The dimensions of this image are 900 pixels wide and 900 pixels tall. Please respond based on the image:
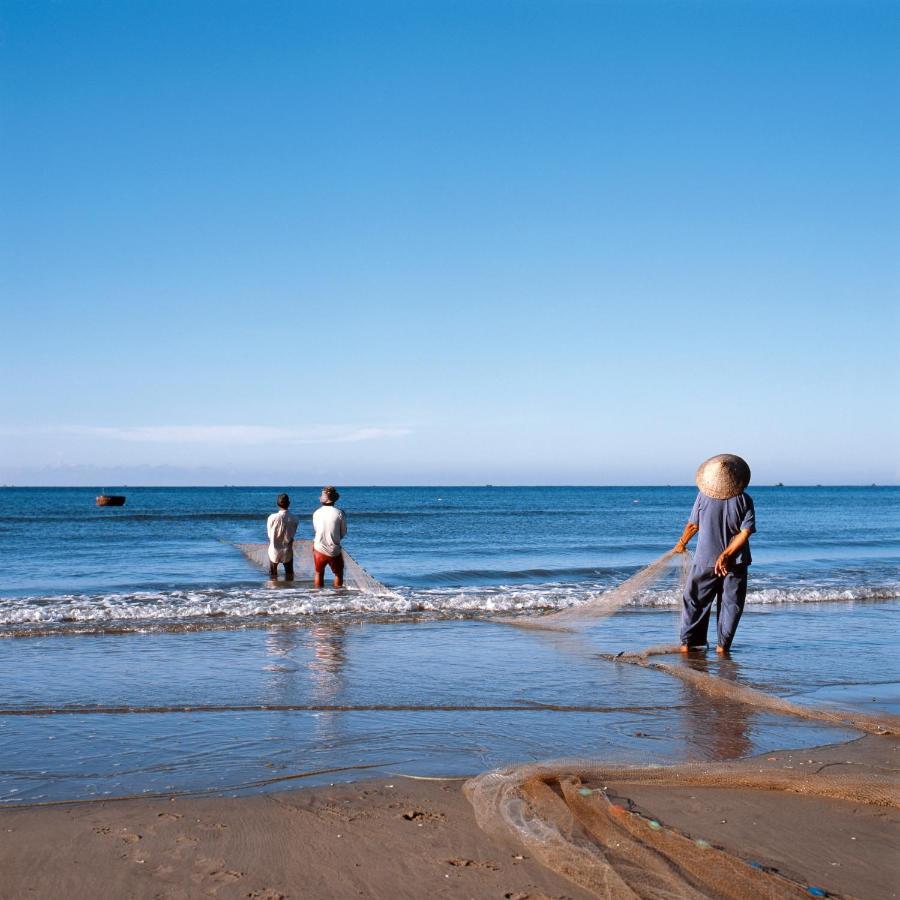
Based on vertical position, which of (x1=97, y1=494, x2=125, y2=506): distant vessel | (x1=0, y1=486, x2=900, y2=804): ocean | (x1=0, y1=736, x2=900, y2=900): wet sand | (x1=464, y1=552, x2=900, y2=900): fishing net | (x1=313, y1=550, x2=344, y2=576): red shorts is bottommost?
(x1=97, y1=494, x2=125, y2=506): distant vessel

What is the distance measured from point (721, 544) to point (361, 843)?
515 centimetres

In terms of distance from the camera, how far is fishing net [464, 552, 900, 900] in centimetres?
325

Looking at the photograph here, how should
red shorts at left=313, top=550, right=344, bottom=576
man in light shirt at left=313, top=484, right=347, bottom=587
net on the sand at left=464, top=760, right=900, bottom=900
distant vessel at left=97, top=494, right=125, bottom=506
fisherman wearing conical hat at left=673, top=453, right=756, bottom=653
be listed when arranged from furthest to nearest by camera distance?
distant vessel at left=97, top=494, right=125, bottom=506 → red shorts at left=313, top=550, right=344, bottom=576 → man in light shirt at left=313, top=484, right=347, bottom=587 → fisherman wearing conical hat at left=673, top=453, right=756, bottom=653 → net on the sand at left=464, top=760, right=900, bottom=900

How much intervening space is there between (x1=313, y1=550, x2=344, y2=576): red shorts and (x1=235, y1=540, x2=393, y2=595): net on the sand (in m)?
0.09

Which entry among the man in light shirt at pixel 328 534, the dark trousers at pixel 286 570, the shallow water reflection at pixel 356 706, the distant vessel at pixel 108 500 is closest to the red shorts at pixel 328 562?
the man in light shirt at pixel 328 534

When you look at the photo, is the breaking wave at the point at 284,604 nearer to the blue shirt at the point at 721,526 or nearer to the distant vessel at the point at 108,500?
the blue shirt at the point at 721,526

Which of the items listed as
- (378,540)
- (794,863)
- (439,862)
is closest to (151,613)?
(439,862)

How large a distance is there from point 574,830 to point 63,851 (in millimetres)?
2080

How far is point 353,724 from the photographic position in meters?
5.74

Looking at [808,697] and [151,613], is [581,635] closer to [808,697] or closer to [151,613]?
A: [808,697]

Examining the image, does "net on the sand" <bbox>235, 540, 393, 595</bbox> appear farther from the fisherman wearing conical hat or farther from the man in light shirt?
the fisherman wearing conical hat

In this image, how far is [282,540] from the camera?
14.5 metres

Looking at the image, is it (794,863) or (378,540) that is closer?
(794,863)

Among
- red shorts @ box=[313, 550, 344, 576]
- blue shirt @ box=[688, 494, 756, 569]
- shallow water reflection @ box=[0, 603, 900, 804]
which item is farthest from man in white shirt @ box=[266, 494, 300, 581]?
blue shirt @ box=[688, 494, 756, 569]
